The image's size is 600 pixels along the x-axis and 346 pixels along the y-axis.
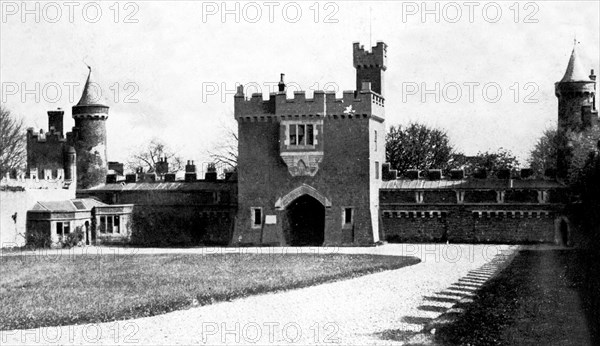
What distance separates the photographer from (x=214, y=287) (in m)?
21.2

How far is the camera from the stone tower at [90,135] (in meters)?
50.0

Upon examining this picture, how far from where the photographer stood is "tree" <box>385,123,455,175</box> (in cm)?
6731

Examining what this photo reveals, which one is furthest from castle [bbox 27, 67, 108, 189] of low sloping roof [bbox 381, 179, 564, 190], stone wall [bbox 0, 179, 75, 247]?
low sloping roof [bbox 381, 179, 564, 190]

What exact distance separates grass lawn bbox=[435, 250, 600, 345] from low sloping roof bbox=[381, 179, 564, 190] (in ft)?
47.5

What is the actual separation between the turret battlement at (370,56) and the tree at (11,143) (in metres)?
28.2

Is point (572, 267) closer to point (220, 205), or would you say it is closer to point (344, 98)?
point (344, 98)

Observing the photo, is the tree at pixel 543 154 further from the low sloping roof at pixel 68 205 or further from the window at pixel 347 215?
the low sloping roof at pixel 68 205

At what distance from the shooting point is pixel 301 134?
131 ft

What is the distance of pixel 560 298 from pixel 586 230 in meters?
19.3

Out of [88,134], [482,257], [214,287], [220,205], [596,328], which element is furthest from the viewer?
[88,134]

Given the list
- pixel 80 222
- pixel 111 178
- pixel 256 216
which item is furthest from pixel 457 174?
pixel 111 178

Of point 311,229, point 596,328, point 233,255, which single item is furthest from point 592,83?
point 596,328

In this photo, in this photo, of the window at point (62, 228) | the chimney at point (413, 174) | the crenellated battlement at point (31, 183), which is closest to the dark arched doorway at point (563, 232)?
the chimney at point (413, 174)

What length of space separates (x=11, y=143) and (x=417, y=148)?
35068mm
